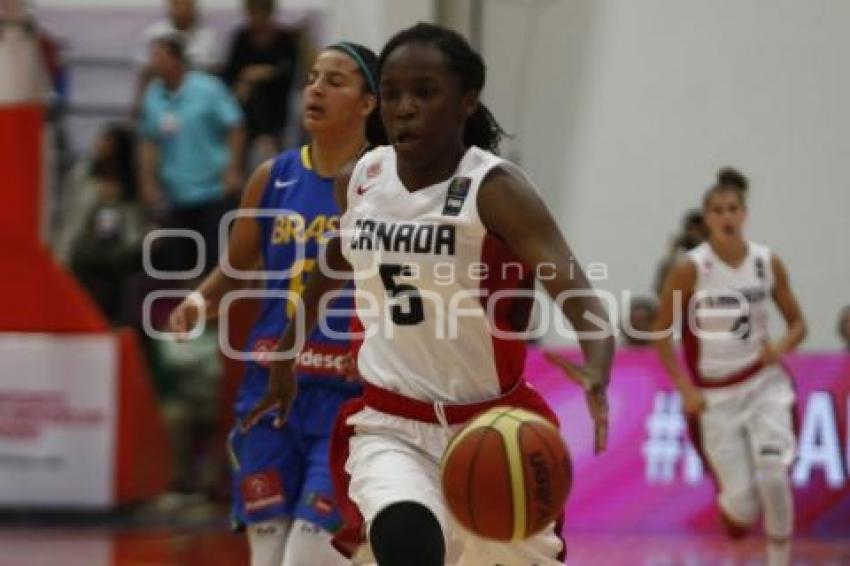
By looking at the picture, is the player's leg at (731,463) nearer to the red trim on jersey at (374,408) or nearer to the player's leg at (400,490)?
the red trim on jersey at (374,408)

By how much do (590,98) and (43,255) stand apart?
4.39 m

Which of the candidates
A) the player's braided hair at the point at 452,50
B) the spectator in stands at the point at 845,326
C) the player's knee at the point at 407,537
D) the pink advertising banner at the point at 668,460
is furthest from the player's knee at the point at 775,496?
the player's knee at the point at 407,537

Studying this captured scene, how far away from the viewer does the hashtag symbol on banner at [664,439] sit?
12.2 meters

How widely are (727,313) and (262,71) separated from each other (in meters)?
3.57

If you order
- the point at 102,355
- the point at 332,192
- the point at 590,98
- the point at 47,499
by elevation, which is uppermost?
the point at 332,192

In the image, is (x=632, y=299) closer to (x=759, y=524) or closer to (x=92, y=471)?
(x=759, y=524)

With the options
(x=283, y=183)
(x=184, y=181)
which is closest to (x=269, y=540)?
(x=283, y=183)

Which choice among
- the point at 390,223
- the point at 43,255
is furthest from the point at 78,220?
the point at 390,223

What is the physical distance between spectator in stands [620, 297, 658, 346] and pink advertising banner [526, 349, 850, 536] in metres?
0.83

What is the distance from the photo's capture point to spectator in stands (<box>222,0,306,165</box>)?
1261cm

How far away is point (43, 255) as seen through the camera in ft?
39.4

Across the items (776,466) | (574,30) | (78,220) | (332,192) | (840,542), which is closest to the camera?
(332,192)

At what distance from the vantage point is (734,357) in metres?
10.7

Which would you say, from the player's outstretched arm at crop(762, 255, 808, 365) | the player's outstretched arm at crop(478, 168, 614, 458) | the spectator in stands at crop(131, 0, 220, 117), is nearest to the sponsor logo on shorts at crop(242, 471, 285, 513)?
the player's outstretched arm at crop(478, 168, 614, 458)
